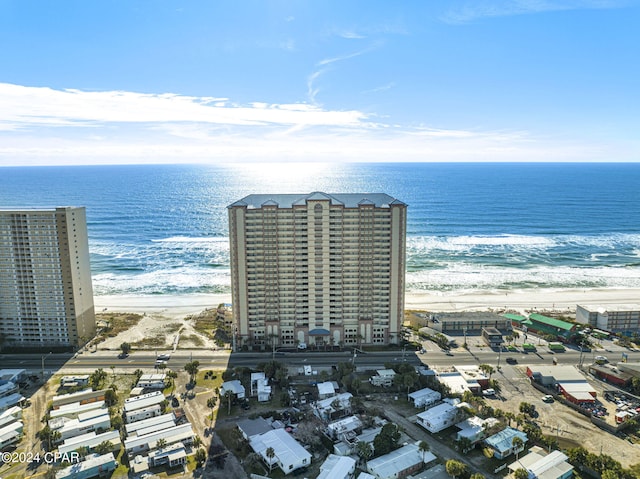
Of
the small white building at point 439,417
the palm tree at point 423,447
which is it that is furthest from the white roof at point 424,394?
the palm tree at point 423,447

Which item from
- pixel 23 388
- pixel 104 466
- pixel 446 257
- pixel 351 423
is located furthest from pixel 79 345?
pixel 446 257

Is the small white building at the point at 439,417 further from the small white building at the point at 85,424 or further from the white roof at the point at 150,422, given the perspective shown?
the small white building at the point at 85,424

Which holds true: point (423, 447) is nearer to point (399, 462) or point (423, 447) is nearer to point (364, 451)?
point (399, 462)

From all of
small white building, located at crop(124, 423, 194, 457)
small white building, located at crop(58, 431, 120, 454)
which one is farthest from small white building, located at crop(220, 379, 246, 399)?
small white building, located at crop(58, 431, 120, 454)

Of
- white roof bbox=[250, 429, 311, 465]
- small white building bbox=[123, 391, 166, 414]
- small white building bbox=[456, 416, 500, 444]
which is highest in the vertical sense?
small white building bbox=[123, 391, 166, 414]

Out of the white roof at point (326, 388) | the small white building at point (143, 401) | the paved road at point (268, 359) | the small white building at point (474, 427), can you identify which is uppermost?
the white roof at point (326, 388)

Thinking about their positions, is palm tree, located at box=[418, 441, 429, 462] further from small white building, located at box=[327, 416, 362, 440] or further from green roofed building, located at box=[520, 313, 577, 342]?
green roofed building, located at box=[520, 313, 577, 342]
